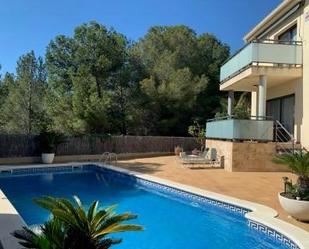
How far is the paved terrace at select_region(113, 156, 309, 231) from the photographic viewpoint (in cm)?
1128

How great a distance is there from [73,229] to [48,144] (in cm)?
1796

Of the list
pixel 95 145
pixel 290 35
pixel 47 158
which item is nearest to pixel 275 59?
pixel 290 35

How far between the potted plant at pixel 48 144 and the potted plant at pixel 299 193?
15.7 meters

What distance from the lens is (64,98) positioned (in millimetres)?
30484

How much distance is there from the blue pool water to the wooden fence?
4428mm

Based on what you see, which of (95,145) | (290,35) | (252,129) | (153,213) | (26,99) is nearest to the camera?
(153,213)

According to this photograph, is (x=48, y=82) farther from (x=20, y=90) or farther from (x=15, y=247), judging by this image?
(x=15, y=247)

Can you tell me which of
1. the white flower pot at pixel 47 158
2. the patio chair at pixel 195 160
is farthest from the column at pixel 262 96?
the white flower pot at pixel 47 158

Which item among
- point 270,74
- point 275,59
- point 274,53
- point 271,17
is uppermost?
point 271,17

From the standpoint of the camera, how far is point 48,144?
22.0m

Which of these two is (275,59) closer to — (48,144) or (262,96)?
(262,96)

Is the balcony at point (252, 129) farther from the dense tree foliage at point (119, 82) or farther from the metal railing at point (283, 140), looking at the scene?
the dense tree foliage at point (119, 82)

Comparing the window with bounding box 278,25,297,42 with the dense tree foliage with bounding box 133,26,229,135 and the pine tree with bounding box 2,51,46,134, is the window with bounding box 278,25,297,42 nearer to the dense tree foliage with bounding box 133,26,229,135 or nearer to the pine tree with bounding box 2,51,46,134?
the dense tree foliage with bounding box 133,26,229,135

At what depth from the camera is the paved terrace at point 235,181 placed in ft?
37.0
